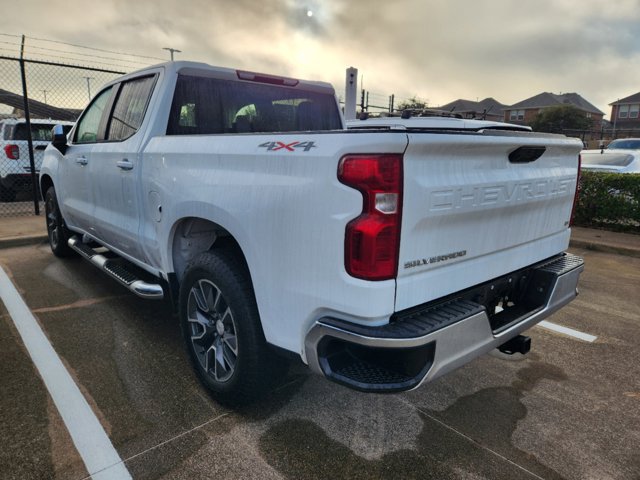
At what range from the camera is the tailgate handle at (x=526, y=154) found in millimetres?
2404

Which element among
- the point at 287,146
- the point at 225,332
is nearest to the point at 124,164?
the point at 225,332

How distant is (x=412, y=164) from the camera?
74.5 inches

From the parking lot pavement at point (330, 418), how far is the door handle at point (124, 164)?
52.2 inches

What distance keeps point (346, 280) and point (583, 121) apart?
2342 inches

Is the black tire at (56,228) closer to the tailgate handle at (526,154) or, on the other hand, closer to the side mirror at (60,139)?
the side mirror at (60,139)

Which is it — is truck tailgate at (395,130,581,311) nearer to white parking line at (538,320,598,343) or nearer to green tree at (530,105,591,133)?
white parking line at (538,320,598,343)

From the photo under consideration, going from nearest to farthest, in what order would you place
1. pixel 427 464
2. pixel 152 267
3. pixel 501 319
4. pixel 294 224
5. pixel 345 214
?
1. pixel 345 214
2. pixel 294 224
3. pixel 427 464
4. pixel 501 319
5. pixel 152 267

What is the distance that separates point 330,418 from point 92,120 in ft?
11.9

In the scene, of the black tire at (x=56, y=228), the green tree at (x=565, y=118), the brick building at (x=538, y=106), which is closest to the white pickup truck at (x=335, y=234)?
the black tire at (x=56, y=228)

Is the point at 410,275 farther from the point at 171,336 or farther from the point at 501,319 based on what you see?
the point at 171,336

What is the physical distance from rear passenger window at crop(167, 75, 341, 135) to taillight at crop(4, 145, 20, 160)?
325 inches

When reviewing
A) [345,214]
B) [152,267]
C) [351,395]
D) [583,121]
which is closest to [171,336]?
[152,267]

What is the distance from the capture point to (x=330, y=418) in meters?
2.71

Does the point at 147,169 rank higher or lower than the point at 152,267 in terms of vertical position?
higher
